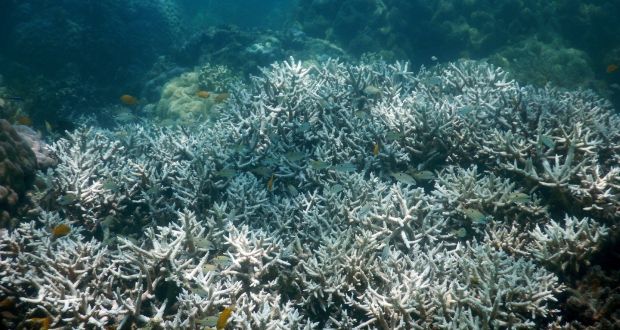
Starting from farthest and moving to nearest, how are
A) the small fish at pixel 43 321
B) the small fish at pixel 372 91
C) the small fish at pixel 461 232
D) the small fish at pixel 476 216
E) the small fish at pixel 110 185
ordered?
the small fish at pixel 372 91
the small fish at pixel 110 185
the small fish at pixel 461 232
the small fish at pixel 476 216
the small fish at pixel 43 321

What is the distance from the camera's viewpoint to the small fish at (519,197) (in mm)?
4195

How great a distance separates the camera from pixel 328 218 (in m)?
4.66

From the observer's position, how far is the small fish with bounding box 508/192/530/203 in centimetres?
419

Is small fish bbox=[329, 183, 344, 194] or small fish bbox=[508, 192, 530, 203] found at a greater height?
small fish bbox=[508, 192, 530, 203]

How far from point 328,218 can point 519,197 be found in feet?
7.03

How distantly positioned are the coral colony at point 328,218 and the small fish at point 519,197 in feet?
0.11

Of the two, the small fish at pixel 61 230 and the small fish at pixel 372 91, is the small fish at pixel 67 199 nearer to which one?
the small fish at pixel 61 230

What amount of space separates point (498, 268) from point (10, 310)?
4.90 metres

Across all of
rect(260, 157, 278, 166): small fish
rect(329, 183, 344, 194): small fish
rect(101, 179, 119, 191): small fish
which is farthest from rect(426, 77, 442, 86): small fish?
rect(101, 179, 119, 191): small fish

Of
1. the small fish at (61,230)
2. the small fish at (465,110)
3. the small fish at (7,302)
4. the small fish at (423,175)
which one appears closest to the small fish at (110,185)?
the small fish at (61,230)

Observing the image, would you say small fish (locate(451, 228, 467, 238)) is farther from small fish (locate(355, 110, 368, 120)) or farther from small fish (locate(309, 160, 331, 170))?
small fish (locate(355, 110, 368, 120))

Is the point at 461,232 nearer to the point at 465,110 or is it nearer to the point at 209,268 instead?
the point at 465,110

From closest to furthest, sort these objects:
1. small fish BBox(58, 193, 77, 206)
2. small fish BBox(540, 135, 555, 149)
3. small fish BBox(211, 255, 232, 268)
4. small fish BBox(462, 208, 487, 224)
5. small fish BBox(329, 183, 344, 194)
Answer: small fish BBox(211, 255, 232, 268) → small fish BBox(462, 208, 487, 224) → small fish BBox(540, 135, 555, 149) → small fish BBox(329, 183, 344, 194) → small fish BBox(58, 193, 77, 206)

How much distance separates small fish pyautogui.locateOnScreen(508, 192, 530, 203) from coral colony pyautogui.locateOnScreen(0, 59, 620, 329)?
34 millimetres
